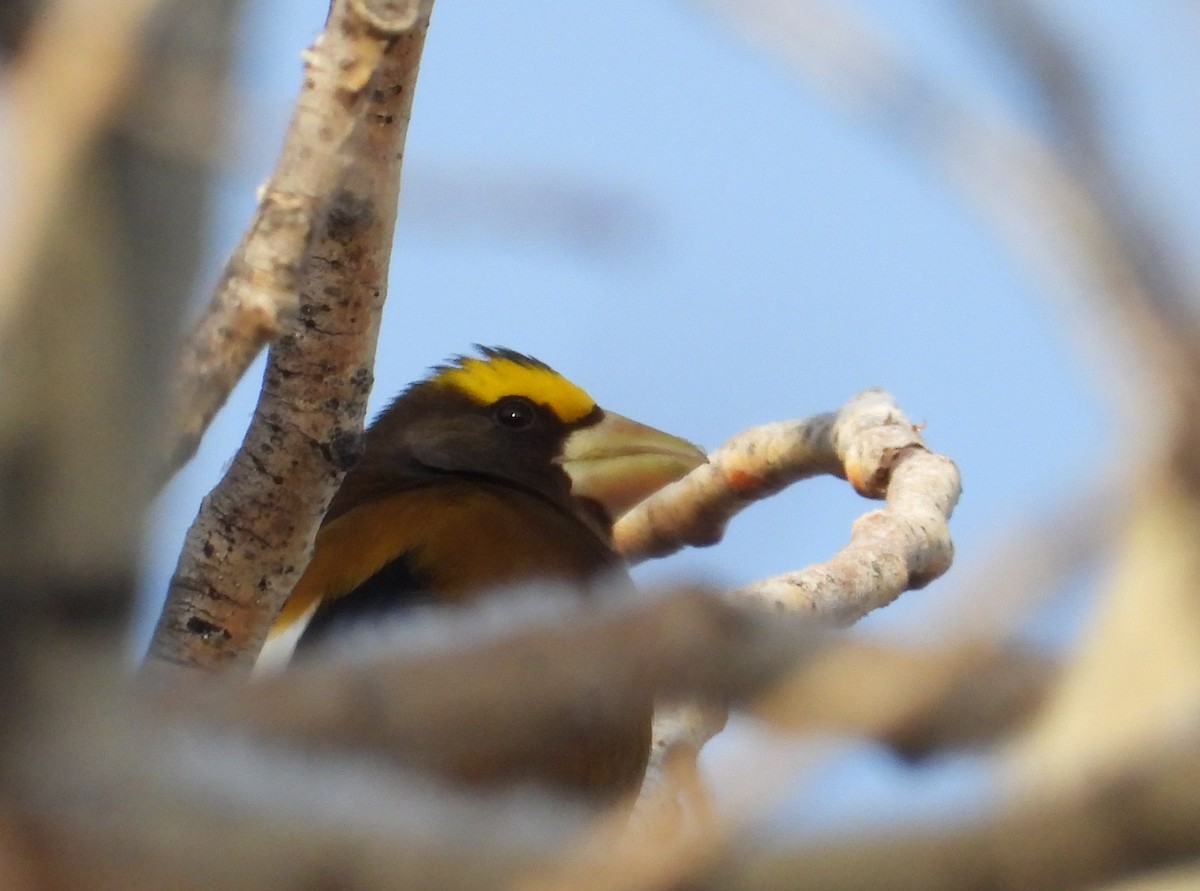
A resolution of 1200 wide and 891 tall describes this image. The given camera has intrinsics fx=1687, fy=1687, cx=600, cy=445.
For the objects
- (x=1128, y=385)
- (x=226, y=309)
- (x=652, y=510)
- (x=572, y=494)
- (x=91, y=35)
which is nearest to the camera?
(x=1128, y=385)

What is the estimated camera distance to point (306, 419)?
2.65 m

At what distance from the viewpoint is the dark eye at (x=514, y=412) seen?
4.49 meters

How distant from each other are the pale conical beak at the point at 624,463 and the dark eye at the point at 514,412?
12cm

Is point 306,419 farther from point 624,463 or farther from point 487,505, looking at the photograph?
point 624,463

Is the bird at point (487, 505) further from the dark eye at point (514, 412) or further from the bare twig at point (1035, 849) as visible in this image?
the bare twig at point (1035, 849)

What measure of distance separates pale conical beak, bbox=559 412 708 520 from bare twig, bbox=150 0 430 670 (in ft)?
5.23

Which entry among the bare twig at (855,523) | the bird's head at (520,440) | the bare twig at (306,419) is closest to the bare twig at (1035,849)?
the bare twig at (306,419)

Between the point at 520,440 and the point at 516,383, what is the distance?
0.58 ft

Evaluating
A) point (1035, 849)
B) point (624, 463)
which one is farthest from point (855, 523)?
point (1035, 849)

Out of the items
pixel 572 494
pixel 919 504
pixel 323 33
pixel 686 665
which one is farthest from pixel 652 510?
pixel 686 665

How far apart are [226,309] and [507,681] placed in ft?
3.81

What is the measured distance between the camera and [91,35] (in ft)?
3.05

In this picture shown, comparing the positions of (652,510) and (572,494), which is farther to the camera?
(652,510)

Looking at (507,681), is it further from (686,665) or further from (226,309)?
(226,309)
